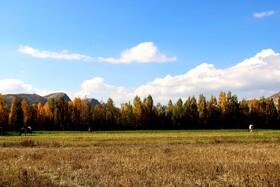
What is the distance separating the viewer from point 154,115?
147250 millimetres

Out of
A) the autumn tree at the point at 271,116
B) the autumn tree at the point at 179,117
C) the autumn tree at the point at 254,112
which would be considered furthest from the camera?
the autumn tree at the point at 271,116

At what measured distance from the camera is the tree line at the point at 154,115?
141875 mm

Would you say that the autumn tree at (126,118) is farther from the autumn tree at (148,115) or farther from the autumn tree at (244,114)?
the autumn tree at (244,114)

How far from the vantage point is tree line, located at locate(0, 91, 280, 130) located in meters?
142

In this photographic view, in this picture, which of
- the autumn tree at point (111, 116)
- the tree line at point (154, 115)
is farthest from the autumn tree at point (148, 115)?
the autumn tree at point (111, 116)

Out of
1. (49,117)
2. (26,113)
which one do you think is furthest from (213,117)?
(26,113)

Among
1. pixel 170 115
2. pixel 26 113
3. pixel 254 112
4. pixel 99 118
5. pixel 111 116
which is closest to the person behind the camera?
pixel 26 113

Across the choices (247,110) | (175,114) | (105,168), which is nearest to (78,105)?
(175,114)

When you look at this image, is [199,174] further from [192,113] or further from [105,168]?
[192,113]

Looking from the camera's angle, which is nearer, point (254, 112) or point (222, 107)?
point (222, 107)

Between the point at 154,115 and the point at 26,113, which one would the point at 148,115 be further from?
the point at 26,113

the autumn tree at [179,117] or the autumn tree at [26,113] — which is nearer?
the autumn tree at [26,113]

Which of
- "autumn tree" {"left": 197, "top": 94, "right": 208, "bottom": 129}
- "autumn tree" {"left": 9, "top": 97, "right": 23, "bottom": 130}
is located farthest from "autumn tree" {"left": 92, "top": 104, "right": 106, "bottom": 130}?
"autumn tree" {"left": 197, "top": 94, "right": 208, "bottom": 129}

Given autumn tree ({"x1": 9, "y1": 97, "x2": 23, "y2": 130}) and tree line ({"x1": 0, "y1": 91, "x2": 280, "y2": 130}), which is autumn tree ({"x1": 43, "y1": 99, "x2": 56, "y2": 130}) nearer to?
tree line ({"x1": 0, "y1": 91, "x2": 280, "y2": 130})
